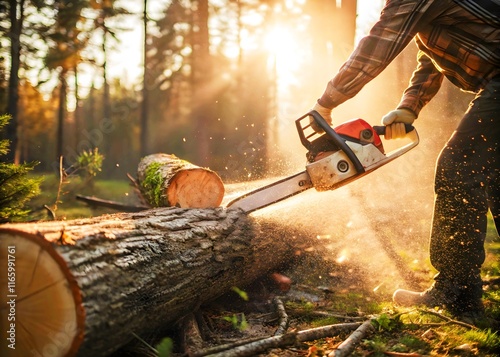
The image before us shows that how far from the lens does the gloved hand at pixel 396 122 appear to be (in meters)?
2.89

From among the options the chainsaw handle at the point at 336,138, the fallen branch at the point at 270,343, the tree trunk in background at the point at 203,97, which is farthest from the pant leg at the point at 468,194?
the tree trunk in background at the point at 203,97

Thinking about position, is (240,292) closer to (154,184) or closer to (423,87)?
(154,184)

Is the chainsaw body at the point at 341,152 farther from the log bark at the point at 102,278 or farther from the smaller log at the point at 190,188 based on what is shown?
the smaller log at the point at 190,188

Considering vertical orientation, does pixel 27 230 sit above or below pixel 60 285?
above

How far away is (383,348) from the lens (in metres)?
2.09

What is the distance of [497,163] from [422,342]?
123 centimetres

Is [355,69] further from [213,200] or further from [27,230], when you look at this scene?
[27,230]

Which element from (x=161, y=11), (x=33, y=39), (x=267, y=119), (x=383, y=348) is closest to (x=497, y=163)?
(x=383, y=348)

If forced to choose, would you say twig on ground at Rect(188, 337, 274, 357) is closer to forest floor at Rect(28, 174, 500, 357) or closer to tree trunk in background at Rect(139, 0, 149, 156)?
forest floor at Rect(28, 174, 500, 357)

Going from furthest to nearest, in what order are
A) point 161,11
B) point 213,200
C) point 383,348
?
point 161,11
point 213,200
point 383,348

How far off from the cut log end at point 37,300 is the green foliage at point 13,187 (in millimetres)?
1087

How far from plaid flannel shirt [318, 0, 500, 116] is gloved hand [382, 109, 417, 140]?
41 centimetres

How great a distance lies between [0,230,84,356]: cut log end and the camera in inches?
65.7

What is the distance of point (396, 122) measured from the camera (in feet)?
9.59
